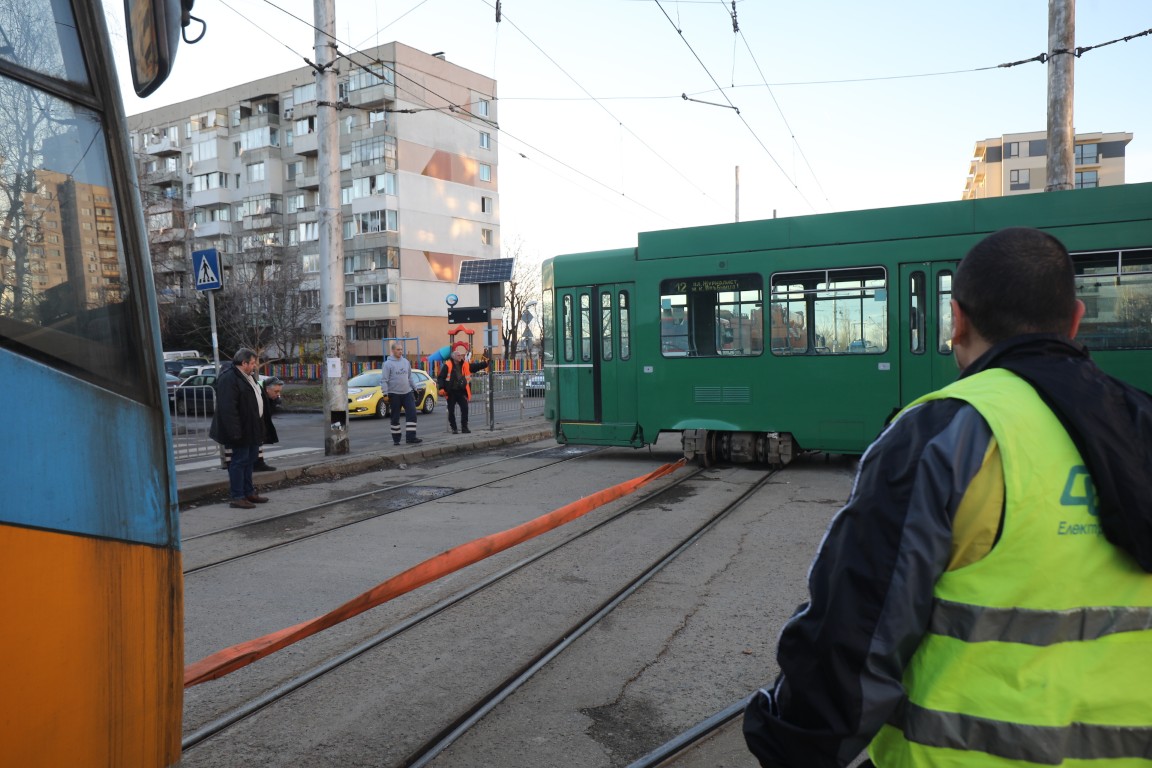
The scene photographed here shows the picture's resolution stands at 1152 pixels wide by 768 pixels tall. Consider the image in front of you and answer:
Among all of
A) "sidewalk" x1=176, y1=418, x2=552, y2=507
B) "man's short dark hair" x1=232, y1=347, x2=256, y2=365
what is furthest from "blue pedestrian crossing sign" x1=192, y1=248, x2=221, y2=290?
"sidewalk" x1=176, y1=418, x2=552, y2=507

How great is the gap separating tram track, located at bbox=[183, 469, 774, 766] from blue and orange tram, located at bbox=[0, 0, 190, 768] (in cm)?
164

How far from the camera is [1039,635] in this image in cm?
139

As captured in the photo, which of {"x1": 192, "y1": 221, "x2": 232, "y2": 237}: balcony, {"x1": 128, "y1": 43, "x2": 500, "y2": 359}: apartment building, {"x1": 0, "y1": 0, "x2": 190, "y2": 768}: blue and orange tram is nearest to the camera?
{"x1": 0, "y1": 0, "x2": 190, "y2": 768}: blue and orange tram

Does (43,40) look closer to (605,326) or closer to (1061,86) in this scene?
(605,326)

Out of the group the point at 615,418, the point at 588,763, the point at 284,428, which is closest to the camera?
the point at 588,763

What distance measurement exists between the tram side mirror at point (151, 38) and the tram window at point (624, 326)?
10.4 m

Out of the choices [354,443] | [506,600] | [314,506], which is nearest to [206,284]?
[314,506]

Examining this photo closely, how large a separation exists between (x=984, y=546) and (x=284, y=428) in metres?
21.7

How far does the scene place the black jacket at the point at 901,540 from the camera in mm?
1385

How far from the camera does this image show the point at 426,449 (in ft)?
46.6

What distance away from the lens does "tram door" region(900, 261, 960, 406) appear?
10438 mm

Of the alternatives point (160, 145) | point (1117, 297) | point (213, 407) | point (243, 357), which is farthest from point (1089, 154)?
point (243, 357)

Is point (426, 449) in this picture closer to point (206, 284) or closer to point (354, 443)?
point (354, 443)

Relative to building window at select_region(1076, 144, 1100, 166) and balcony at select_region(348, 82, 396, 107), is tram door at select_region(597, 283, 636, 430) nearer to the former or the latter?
balcony at select_region(348, 82, 396, 107)
